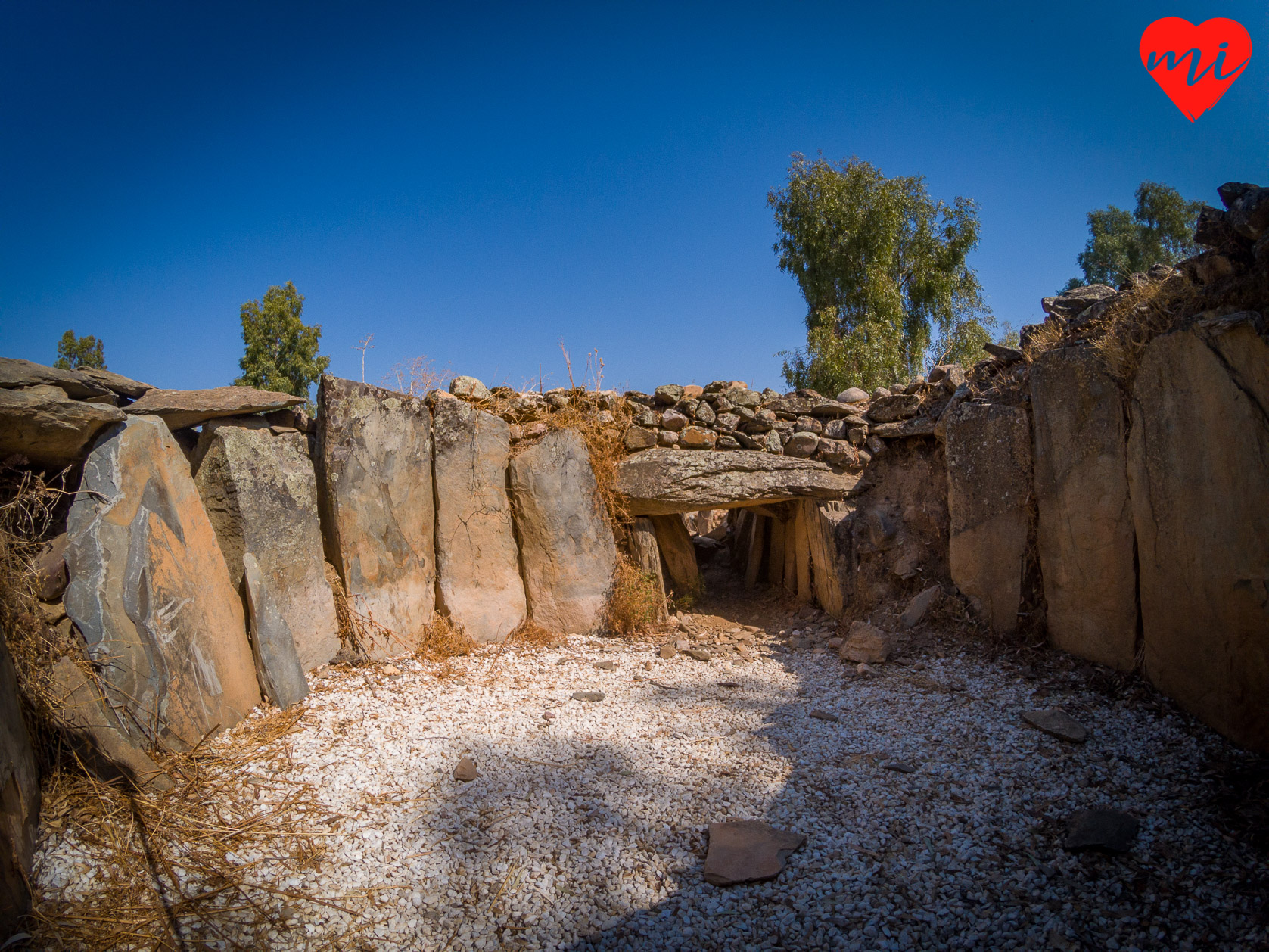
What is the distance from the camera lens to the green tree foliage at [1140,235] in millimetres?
15211

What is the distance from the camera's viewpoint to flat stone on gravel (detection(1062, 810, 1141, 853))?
97.3 inches

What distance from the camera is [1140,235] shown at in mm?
15953

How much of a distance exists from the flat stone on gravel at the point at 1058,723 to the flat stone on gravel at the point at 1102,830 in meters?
0.65

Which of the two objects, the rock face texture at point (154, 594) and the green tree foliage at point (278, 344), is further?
the green tree foliage at point (278, 344)

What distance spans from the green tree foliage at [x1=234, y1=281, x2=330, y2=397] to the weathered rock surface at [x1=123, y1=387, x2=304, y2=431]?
8.88 meters

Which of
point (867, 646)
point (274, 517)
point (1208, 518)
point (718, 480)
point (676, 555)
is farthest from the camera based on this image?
point (676, 555)

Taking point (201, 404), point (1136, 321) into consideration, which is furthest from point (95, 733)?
point (1136, 321)

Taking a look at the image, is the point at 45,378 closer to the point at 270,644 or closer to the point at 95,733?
the point at 95,733

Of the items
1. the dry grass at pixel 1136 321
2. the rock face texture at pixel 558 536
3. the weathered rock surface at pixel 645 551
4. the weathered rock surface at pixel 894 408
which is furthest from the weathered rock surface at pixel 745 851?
the weathered rock surface at pixel 894 408

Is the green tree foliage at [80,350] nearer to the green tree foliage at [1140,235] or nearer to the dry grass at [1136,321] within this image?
the dry grass at [1136,321]

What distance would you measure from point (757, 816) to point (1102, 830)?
133 cm

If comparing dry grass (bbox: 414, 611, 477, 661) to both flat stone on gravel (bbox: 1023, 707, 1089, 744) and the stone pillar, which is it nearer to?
the stone pillar

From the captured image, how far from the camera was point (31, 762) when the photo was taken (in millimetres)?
2551

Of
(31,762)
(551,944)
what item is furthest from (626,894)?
(31,762)
